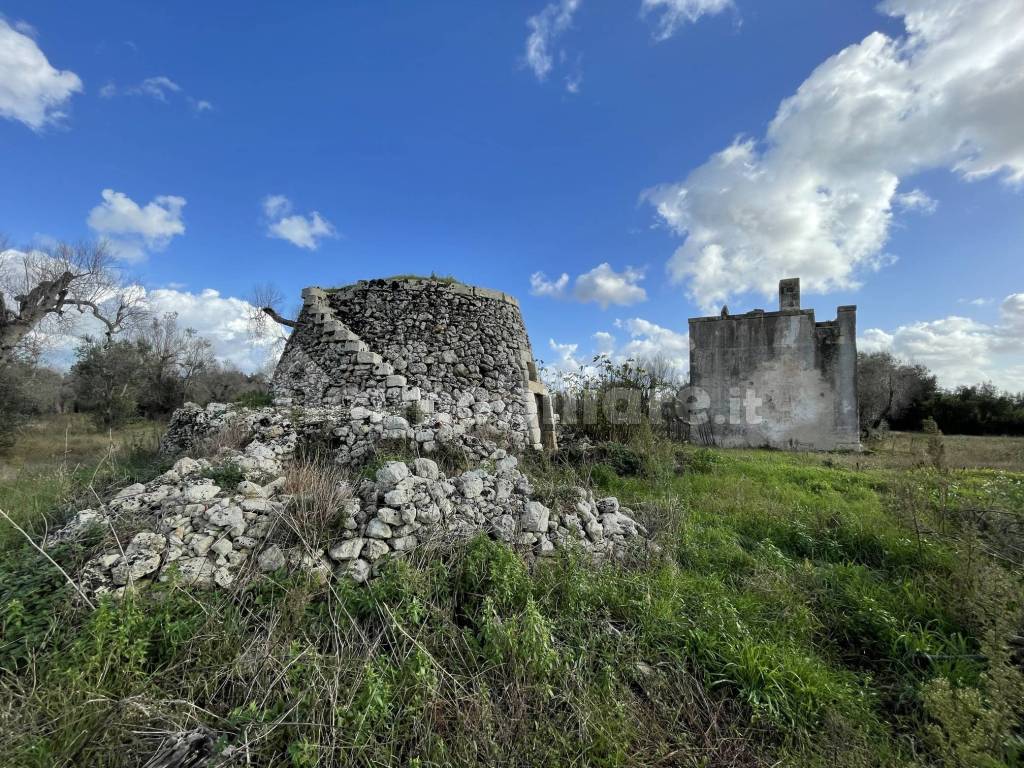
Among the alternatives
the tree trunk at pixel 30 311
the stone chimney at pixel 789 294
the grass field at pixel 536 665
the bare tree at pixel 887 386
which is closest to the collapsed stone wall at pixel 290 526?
the grass field at pixel 536 665

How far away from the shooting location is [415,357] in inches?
385

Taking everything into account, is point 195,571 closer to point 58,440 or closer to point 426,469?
point 426,469

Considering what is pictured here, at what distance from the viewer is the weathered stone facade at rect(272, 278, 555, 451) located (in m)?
9.34

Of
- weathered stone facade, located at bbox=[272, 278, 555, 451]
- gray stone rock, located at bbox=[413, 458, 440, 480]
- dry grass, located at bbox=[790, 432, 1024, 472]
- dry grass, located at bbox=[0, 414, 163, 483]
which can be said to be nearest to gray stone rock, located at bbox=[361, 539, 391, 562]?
gray stone rock, located at bbox=[413, 458, 440, 480]

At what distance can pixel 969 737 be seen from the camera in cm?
208

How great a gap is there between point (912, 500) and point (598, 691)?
4088 mm

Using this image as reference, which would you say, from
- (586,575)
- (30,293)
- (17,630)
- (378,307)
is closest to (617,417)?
(378,307)

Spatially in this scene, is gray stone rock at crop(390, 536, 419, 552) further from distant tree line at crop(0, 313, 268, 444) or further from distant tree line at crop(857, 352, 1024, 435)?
distant tree line at crop(857, 352, 1024, 435)

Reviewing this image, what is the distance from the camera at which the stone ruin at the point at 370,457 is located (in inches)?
139

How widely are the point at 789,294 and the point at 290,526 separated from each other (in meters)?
18.1

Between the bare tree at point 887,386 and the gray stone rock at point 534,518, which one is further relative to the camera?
the bare tree at point 887,386

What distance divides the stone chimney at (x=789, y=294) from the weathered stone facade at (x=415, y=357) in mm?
11316

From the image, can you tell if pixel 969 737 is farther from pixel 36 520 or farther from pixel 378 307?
pixel 378 307

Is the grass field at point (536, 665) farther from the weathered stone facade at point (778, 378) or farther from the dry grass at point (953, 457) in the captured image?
the weathered stone facade at point (778, 378)
